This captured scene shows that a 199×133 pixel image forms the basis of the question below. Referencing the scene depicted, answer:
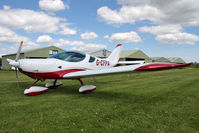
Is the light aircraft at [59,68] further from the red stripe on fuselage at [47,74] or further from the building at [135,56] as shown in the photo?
the building at [135,56]

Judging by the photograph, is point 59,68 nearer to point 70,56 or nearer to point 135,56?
point 70,56

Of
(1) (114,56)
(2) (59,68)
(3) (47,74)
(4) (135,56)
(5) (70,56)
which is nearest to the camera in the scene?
(3) (47,74)

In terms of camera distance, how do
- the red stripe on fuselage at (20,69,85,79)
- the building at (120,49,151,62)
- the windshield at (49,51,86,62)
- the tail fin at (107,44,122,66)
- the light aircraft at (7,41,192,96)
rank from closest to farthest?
the light aircraft at (7,41,192,96)
the red stripe on fuselage at (20,69,85,79)
the windshield at (49,51,86,62)
the tail fin at (107,44,122,66)
the building at (120,49,151,62)

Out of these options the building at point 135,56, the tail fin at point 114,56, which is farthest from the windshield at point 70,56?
the building at point 135,56

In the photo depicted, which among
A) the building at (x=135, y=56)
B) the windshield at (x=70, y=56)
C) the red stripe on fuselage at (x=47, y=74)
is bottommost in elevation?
the red stripe on fuselage at (x=47, y=74)

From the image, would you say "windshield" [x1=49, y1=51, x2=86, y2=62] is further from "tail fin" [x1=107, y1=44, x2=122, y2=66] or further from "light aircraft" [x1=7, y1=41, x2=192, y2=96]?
"tail fin" [x1=107, y1=44, x2=122, y2=66]

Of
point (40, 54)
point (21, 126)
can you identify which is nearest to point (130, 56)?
point (40, 54)

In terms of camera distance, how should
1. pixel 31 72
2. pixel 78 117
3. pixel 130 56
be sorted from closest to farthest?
1. pixel 78 117
2. pixel 31 72
3. pixel 130 56

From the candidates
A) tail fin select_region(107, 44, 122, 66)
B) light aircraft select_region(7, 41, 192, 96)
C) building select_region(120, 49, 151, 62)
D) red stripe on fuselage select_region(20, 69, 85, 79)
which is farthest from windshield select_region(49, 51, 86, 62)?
building select_region(120, 49, 151, 62)

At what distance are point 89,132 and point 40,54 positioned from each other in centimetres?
3254

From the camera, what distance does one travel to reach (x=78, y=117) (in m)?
3.54

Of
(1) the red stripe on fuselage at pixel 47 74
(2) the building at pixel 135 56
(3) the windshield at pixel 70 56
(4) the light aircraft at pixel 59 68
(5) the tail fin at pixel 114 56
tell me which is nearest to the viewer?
(4) the light aircraft at pixel 59 68

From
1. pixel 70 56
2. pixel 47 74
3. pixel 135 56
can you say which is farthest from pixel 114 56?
pixel 135 56

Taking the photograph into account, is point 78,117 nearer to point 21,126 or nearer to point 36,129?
point 36,129
